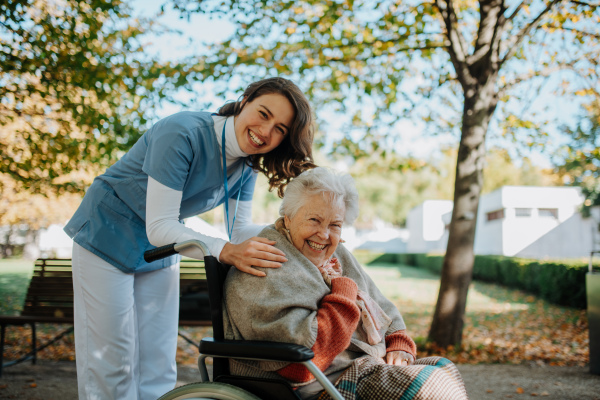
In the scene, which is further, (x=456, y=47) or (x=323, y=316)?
(x=456, y=47)

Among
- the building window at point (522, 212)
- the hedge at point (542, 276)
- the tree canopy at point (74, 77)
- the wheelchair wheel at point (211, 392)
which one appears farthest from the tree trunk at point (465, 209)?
the building window at point (522, 212)

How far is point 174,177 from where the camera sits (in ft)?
5.60

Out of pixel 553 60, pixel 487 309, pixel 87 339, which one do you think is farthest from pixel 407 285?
pixel 87 339

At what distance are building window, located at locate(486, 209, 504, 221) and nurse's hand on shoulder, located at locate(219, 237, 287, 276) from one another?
73.8 ft

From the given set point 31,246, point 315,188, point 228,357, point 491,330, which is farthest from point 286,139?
point 31,246

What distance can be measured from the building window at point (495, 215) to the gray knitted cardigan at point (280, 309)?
73.4 feet

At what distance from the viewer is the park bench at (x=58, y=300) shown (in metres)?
4.03

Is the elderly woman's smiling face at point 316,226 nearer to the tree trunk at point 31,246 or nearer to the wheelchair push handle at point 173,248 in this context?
the wheelchair push handle at point 173,248

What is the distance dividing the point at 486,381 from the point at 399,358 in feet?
8.13

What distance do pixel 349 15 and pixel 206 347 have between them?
516cm

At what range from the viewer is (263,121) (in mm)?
1822

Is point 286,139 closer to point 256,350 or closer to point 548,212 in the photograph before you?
point 256,350

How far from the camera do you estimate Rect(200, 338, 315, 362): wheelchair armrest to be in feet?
4.25

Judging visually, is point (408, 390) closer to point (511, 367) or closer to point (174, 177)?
point (174, 177)
